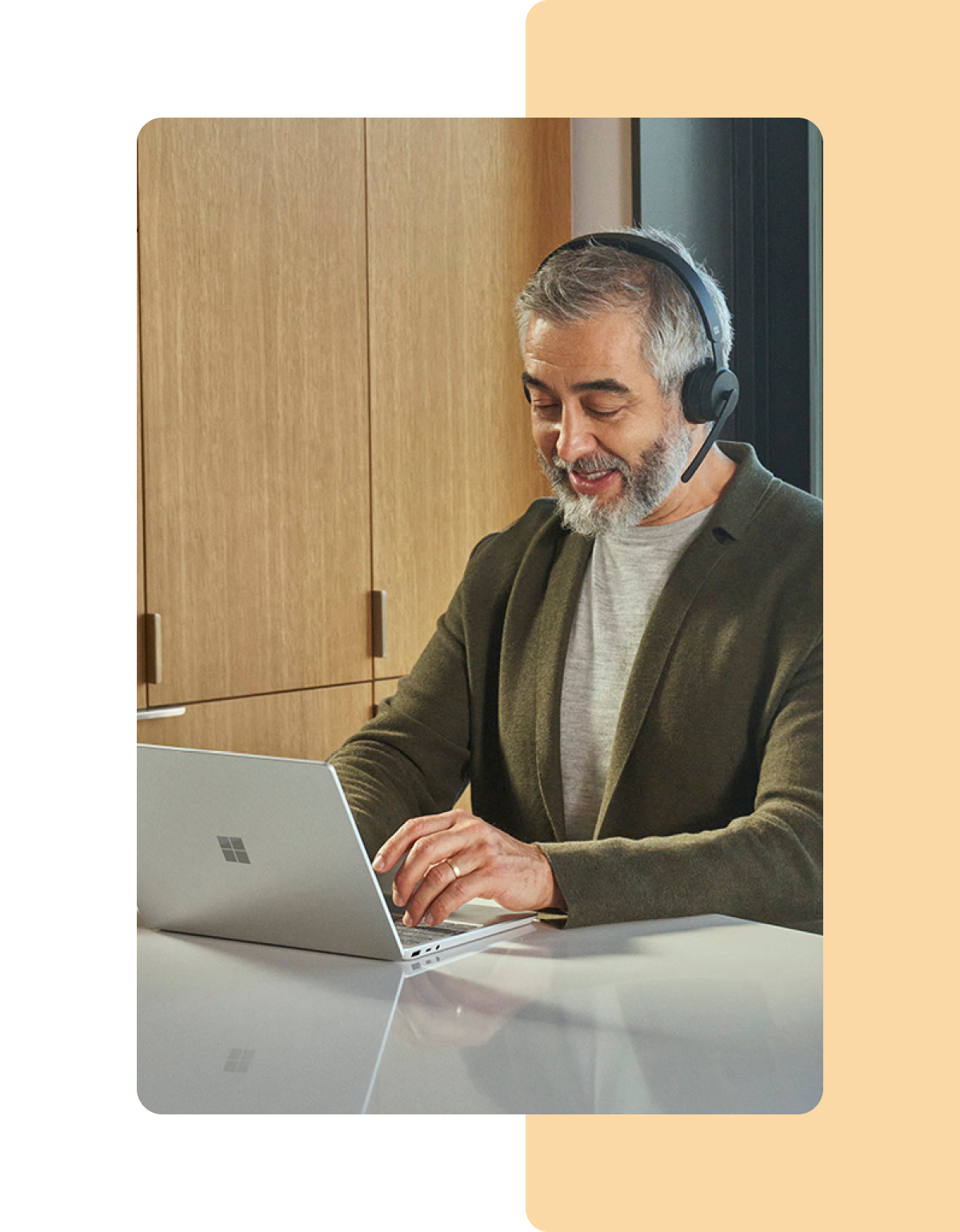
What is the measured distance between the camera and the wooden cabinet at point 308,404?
2.17 meters

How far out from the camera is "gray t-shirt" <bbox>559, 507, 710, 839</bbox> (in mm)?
1806

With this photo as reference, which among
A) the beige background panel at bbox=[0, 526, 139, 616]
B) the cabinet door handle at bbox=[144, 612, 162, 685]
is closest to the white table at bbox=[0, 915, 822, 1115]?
the beige background panel at bbox=[0, 526, 139, 616]

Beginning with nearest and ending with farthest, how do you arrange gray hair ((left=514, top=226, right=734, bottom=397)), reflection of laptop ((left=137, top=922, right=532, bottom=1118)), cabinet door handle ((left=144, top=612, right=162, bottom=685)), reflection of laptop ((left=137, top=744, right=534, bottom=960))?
1. reflection of laptop ((left=137, top=922, right=532, bottom=1118))
2. reflection of laptop ((left=137, top=744, right=534, bottom=960))
3. gray hair ((left=514, top=226, right=734, bottom=397))
4. cabinet door handle ((left=144, top=612, right=162, bottom=685))

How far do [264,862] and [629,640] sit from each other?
23.8 inches

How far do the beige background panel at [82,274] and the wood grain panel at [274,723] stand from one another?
1.90 ft

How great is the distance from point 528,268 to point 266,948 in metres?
0.98

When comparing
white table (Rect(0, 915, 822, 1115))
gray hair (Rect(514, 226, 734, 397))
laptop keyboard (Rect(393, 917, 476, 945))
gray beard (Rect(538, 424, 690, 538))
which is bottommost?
white table (Rect(0, 915, 822, 1115))

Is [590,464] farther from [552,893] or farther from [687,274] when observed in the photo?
[552,893]

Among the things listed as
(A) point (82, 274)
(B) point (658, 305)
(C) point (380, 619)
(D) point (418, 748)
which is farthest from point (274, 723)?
(B) point (658, 305)

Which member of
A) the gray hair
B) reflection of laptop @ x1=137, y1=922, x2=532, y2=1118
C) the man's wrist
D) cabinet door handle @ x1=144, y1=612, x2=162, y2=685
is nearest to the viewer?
reflection of laptop @ x1=137, y1=922, x2=532, y2=1118

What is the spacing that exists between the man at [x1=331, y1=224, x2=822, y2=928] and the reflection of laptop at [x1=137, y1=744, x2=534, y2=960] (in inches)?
9.2

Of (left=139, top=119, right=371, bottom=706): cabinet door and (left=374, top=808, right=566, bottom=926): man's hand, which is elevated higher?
(left=139, top=119, right=371, bottom=706): cabinet door

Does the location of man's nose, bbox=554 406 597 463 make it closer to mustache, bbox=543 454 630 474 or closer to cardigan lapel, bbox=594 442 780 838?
mustache, bbox=543 454 630 474

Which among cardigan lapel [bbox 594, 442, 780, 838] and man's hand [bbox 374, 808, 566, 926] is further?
cardigan lapel [bbox 594, 442, 780, 838]
